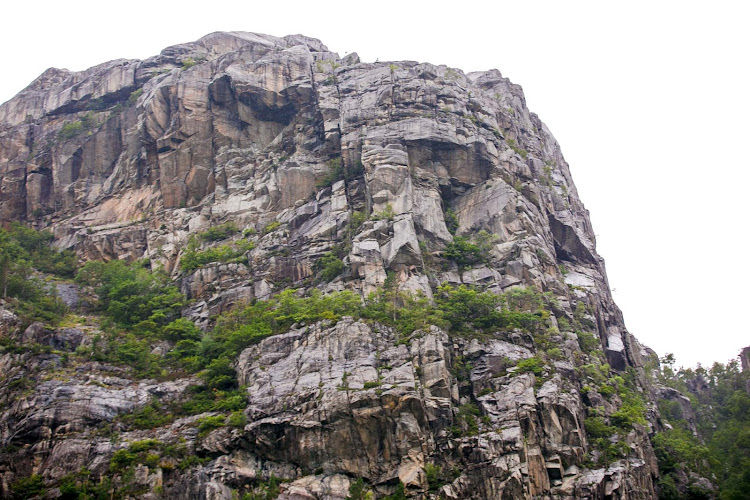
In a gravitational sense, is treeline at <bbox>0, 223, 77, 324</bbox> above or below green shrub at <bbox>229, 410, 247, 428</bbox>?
above

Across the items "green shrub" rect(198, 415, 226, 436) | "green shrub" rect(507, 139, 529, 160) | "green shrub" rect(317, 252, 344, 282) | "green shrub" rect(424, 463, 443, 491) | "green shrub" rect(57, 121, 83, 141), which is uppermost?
"green shrub" rect(57, 121, 83, 141)

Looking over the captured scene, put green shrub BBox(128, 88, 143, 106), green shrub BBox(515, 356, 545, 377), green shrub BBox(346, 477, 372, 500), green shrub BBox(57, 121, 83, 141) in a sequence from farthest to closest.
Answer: green shrub BBox(128, 88, 143, 106)
green shrub BBox(57, 121, 83, 141)
green shrub BBox(515, 356, 545, 377)
green shrub BBox(346, 477, 372, 500)

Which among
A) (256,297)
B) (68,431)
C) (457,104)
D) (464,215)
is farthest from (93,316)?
(457,104)

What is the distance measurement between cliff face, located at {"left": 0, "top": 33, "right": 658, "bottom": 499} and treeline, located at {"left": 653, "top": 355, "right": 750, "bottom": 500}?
311 centimetres

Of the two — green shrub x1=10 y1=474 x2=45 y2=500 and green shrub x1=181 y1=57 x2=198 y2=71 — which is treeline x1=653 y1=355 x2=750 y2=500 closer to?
green shrub x1=10 y1=474 x2=45 y2=500

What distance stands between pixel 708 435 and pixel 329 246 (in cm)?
4288

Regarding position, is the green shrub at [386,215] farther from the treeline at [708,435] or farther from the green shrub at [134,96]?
the green shrub at [134,96]

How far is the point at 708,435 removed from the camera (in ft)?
226

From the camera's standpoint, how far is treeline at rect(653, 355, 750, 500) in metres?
47.2

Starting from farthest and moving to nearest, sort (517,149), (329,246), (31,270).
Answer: (517,149) < (31,270) < (329,246)

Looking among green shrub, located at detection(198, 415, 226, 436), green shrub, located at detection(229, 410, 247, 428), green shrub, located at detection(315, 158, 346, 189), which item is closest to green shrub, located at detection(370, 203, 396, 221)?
green shrub, located at detection(315, 158, 346, 189)

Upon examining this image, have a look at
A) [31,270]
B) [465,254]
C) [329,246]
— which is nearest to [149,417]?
[329,246]

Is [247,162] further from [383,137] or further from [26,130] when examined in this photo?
[26,130]

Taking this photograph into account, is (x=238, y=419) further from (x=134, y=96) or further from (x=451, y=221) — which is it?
(x=134, y=96)
